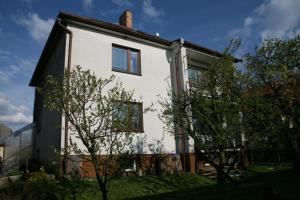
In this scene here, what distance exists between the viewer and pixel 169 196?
32.7 ft

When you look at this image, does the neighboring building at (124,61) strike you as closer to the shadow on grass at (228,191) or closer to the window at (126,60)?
the window at (126,60)

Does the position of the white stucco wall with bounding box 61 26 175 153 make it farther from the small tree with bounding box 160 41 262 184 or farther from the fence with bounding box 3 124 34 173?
the fence with bounding box 3 124 34 173

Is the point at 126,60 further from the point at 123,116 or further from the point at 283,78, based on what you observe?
the point at 123,116

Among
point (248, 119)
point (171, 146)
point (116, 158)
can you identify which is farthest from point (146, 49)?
point (116, 158)

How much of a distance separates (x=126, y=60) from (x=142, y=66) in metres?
1.07

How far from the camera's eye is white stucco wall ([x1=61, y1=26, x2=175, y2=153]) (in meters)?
13.7

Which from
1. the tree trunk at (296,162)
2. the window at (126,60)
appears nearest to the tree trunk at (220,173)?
the tree trunk at (296,162)

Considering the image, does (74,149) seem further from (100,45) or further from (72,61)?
(100,45)

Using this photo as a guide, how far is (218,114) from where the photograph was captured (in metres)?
8.96

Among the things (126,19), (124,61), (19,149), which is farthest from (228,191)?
(19,149)

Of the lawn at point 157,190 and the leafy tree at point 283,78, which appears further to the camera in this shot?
the leafy tree at point 283,78

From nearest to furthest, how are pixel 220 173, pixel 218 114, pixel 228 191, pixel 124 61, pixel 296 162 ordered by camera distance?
pixel 220 173 < pixel 218 114 < pixel 228 191 < pixel 296 162 < pixel 124 61

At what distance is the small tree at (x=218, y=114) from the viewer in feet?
28.7

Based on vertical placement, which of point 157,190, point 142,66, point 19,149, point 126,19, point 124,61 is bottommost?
point 157,190
